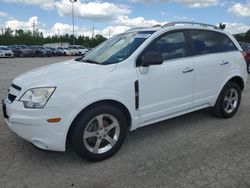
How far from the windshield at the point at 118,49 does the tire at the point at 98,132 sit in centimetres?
82

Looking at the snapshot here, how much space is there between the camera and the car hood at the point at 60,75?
3.47 m

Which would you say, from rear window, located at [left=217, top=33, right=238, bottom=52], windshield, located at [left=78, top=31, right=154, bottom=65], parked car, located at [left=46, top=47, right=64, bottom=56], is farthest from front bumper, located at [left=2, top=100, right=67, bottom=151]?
parked car, located at [left=46, top=47, right=64, bottom=56]

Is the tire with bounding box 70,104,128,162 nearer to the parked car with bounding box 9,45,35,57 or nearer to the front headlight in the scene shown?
the front headlight

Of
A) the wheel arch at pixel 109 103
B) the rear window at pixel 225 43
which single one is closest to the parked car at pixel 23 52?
the rear window at pixel 225 43

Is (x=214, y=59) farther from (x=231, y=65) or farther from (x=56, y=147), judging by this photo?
(x=56, y=147)

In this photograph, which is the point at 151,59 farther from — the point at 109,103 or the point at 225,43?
the point at 225,43

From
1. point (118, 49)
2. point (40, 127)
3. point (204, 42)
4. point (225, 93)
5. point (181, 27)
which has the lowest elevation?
point (40, 127)

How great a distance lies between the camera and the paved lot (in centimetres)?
323

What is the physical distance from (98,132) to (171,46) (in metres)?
1.84

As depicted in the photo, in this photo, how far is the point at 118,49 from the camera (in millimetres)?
4367

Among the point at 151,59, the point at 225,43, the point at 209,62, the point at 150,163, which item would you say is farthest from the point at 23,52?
the point at 150,163

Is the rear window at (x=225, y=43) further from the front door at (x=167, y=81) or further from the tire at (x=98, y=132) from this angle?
the tire at (x=98, y=132)

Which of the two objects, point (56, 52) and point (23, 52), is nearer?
point (23, 52)

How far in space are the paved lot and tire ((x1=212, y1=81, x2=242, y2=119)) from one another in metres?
0.55
